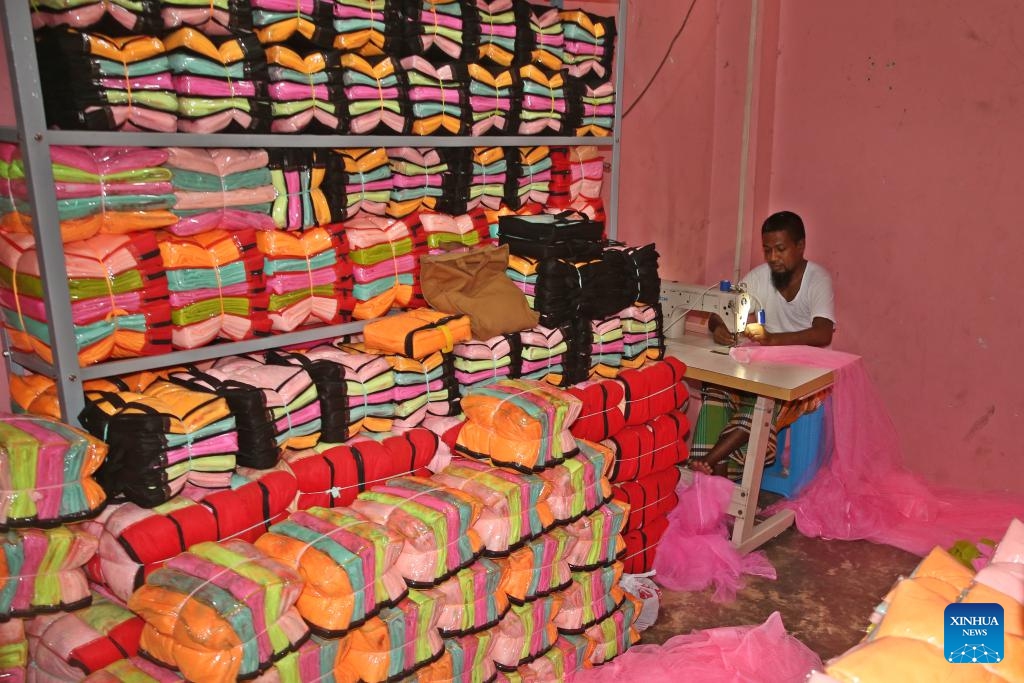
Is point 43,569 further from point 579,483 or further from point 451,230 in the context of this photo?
point 451,230

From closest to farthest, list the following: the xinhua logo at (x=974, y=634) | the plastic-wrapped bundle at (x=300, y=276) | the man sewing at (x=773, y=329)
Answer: the xinhua logo at (x=974, y=634) < the plastic-wrapped bundle at (x=300, y=276) < the man sewing at (x=773, y=329)

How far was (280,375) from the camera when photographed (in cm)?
272

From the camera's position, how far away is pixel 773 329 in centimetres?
511

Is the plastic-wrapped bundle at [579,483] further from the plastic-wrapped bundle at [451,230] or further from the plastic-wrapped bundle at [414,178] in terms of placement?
the plastic-wrapped bundle at [414,178]

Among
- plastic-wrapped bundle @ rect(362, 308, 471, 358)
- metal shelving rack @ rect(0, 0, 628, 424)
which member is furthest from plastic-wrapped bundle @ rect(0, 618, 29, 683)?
plastic-wrapped bundle @ rect(362, 308, 471, 358)

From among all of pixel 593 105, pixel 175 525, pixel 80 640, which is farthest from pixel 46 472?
pixel 593 105

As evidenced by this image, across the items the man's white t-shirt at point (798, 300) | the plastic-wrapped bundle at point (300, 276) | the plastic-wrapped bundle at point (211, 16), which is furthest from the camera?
the man's white t-shirt at point (798, 300)

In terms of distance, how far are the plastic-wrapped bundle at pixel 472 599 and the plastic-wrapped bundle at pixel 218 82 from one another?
5.30ft

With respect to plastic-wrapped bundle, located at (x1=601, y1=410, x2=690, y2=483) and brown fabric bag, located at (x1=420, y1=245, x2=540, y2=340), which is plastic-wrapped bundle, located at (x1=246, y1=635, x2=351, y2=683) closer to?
brown fabric bag, located at (x1=420, y1=245, x2=540, y2=340)

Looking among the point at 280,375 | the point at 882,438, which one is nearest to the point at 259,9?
the point at 280,375

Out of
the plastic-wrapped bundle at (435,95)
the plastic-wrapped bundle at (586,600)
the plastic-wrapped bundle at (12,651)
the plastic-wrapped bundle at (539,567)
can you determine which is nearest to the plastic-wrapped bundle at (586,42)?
the plastic-wrapped bundle at (435,95)

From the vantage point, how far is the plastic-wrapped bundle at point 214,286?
2602 mm

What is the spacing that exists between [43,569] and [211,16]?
168 centimetres

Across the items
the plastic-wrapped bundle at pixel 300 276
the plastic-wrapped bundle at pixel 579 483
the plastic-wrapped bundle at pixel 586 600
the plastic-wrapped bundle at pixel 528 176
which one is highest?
the plastic-wrapped bundle at pixel 528 176
